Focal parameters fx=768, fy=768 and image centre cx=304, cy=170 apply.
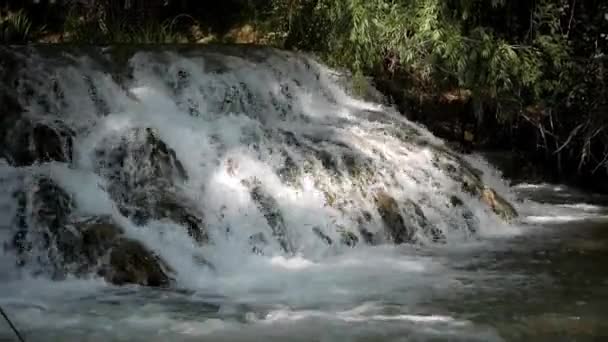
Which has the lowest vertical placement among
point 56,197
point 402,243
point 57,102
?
point 402,243

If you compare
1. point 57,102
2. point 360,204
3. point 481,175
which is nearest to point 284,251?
point 360,204

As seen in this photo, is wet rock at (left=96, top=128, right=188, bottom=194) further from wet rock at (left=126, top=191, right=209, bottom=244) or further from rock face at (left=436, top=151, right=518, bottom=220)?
rock face at (left=436, top=151, right=518, bottom=220)

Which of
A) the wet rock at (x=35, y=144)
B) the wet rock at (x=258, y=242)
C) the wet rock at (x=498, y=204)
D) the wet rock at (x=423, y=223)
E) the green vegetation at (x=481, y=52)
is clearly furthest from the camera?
the green vegetation at (x=481, y=52)

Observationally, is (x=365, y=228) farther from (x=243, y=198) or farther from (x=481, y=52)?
(x=481, y=52)

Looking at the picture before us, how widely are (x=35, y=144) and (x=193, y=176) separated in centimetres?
131

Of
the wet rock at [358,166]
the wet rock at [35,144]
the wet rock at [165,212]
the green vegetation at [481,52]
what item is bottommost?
the wet rock at [165,212]

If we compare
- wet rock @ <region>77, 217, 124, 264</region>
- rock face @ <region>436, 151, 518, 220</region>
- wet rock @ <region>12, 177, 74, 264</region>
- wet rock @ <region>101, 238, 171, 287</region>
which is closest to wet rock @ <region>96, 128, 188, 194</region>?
wet rock @ <region>12, 177, 74, 264</region>

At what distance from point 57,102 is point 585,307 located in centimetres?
479

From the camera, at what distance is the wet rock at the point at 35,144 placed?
6.19m

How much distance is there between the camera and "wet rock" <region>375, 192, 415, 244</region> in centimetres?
662

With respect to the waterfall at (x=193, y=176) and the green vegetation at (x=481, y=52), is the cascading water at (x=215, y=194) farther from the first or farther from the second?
the green vegetation at (x=481, y=52)

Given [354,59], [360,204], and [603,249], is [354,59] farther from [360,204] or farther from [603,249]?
[603,249]

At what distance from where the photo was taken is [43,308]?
463cm

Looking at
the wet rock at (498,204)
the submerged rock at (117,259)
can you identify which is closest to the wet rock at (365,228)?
the wet rock at (498,204)
